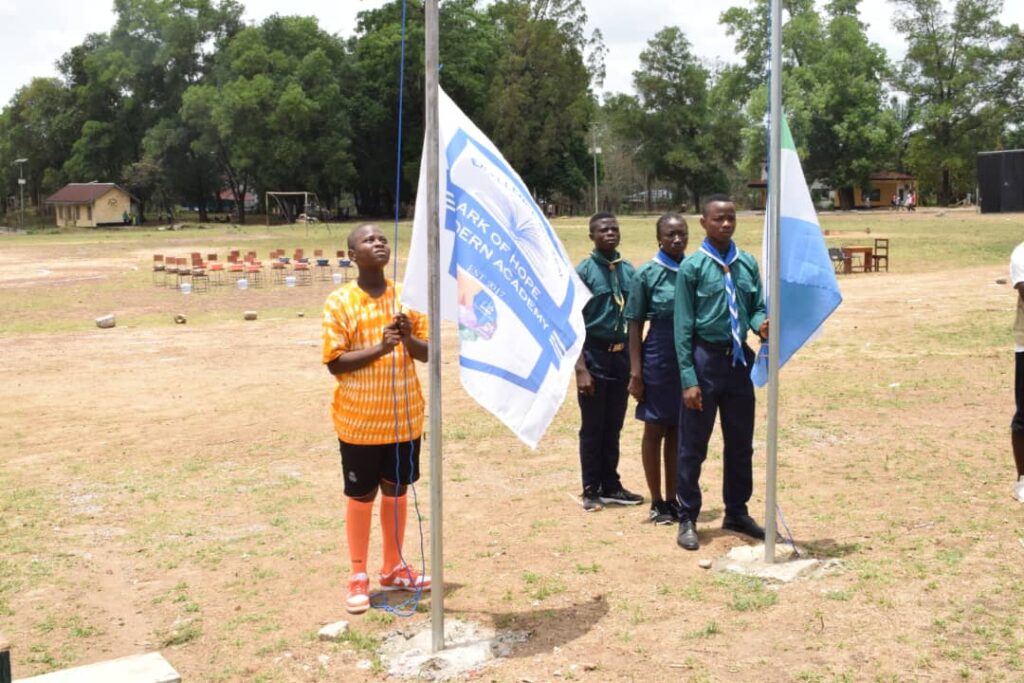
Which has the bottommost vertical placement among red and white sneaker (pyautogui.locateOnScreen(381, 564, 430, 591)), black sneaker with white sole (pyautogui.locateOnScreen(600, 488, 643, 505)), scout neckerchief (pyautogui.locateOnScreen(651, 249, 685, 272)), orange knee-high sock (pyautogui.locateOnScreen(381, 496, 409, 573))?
red and white sneaker (pyautogui.locateOnScreen(381, 564, 430, 591))

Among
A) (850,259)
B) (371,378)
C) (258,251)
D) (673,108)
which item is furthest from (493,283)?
(673,108)

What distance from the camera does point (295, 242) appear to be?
1861 inches

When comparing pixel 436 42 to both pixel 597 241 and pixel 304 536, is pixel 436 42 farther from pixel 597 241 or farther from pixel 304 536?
pixel 304 536

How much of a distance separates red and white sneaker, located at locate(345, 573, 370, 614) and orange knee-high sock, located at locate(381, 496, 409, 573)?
8.2 inches

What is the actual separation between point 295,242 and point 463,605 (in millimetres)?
43185

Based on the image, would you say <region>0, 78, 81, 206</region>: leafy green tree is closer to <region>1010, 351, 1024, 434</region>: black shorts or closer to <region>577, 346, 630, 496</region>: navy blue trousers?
<region>577, 346, 630, 496</region>: navy blue trousers

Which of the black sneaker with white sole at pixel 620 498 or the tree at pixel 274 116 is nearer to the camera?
the black sneaker with white sole at pixel 620 498

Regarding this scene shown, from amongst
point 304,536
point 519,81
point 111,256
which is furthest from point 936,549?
point 519,81

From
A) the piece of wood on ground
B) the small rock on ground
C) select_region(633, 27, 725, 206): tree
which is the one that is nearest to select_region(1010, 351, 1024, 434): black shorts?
the small rock on ground

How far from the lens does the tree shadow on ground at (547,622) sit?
495cm

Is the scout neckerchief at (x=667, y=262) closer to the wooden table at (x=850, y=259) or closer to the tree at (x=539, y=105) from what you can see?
the wooden table at (x=850, y=259)

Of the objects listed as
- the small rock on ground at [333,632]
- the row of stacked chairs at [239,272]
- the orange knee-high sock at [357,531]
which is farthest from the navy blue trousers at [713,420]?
the row of stacked chairs at [239,272]

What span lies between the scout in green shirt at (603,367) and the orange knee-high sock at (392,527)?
5.26ft

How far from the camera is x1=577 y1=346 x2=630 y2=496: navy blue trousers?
7.00m
